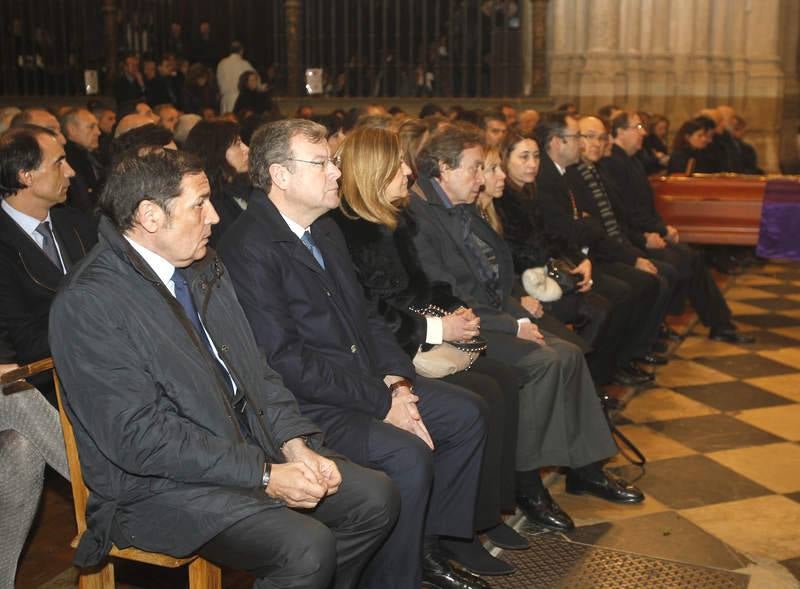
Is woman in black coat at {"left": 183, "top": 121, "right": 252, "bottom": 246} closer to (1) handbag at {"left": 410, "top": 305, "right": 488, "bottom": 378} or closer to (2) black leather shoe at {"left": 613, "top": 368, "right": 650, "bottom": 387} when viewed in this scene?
(1) handbag at {"left": 410, "top": 305, "right": 488, "bottom": 378}

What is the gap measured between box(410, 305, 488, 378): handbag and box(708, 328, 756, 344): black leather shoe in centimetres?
318

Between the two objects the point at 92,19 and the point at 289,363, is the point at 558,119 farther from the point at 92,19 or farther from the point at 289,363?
the point at 92,19

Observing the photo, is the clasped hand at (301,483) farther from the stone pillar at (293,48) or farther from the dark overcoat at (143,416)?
the stone pillar at (293,48)

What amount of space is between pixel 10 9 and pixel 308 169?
1203 centimetres

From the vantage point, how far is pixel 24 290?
3361 mm

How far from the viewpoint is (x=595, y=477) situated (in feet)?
13.3

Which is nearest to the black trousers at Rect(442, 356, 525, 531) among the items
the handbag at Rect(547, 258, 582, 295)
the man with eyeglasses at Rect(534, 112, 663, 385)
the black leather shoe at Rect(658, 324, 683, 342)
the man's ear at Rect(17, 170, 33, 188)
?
the handbag at Rect(547, 258, 582, 295)

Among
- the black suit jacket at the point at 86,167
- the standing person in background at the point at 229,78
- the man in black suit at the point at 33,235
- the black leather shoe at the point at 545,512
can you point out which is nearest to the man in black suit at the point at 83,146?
the black suit jacket at the point at 86,167

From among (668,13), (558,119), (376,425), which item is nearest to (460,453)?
(376,425)

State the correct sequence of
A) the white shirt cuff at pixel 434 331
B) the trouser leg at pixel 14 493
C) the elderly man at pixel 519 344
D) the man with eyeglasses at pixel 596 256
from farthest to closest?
the man with eyeglasses at pixel 596 256 → the elderly man at pixel 519 344 → the white shirt cuff at pixel 434 331 → the trouser leg at pixel 14 493

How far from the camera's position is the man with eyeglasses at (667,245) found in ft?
21.1

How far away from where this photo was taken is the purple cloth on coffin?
715cm

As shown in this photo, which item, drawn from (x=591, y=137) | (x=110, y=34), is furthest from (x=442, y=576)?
(x=110, y=34)

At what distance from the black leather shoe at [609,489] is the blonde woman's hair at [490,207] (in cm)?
110
